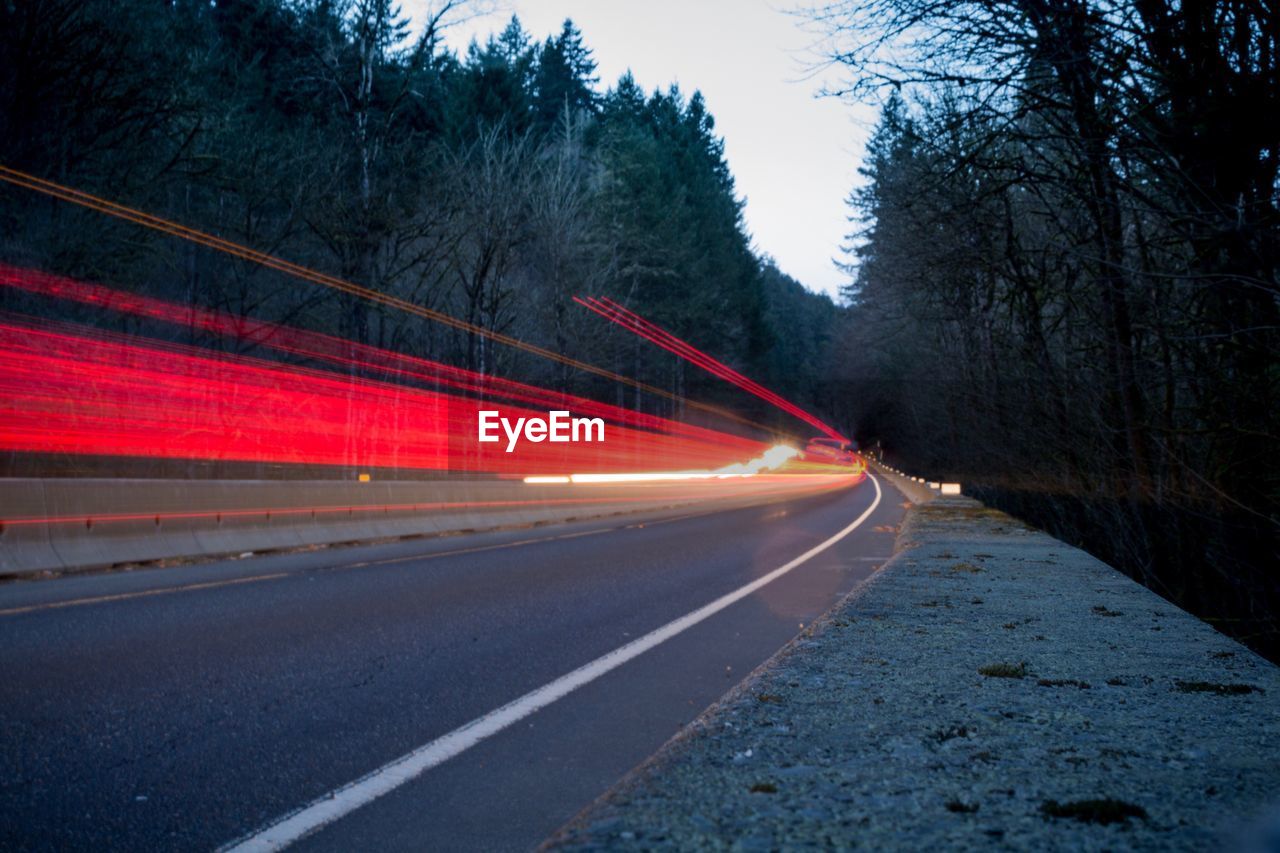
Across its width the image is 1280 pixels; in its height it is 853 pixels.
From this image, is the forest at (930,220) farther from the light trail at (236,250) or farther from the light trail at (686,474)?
the light trail at (686,474)

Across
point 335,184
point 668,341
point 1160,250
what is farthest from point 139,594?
point 668,341

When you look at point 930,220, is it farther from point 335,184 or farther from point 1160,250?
point 335,184

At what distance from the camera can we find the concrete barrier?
1148 centimetres

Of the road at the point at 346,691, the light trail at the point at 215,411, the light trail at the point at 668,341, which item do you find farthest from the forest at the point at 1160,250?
the light trail at the point at 668,341

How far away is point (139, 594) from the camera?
10094 millimetres

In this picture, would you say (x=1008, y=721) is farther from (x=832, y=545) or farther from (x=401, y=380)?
(x=401, y=380)

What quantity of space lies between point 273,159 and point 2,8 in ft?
33.7

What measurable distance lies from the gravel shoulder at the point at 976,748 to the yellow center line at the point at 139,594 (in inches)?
245

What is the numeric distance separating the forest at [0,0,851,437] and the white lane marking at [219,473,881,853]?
17.9 m

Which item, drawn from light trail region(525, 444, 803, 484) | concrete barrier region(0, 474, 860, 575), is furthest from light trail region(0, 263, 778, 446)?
concrete barrier region(0, 474, 860, 575)

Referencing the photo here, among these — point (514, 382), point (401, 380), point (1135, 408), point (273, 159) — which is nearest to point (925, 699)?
point (1135, 408)

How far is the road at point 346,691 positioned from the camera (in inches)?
169

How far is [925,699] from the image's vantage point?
551 centimetres

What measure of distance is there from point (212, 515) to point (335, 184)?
16.7m
